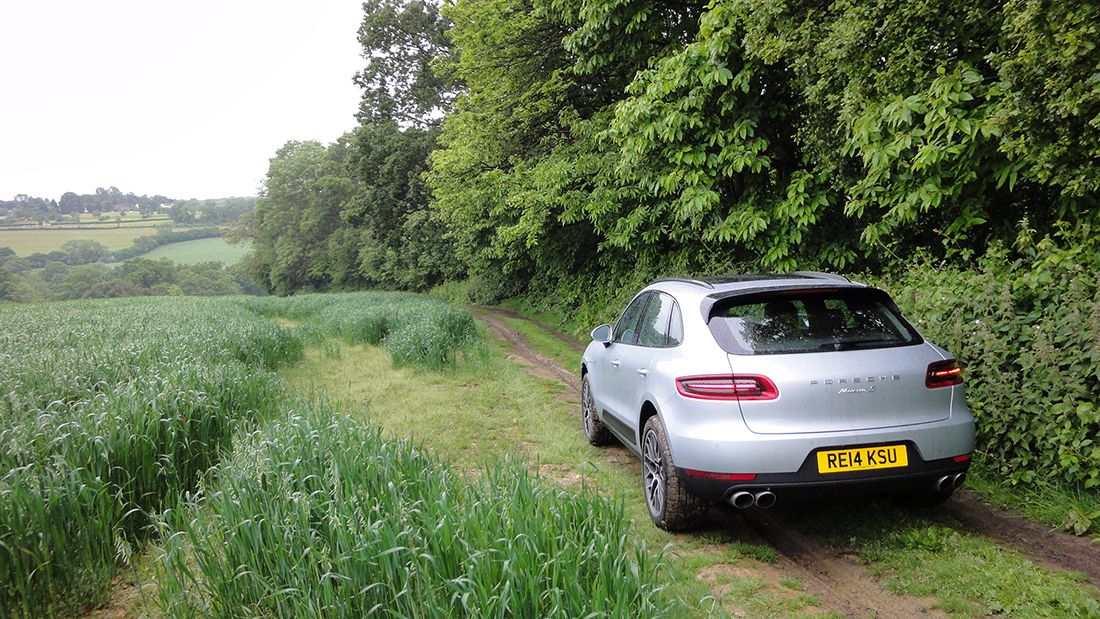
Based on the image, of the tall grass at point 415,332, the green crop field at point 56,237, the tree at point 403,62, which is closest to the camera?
the tall grass at point 415,332

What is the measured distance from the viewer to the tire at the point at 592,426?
620cm

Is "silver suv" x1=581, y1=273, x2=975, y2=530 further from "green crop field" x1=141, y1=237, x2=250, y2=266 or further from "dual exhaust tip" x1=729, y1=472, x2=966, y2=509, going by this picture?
"green crop field" x1=141, y1=237, x2=250, y2=266

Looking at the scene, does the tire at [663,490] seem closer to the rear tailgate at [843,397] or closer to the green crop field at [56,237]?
the rear tailgate at [843,397]

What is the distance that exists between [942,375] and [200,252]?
9719 cm

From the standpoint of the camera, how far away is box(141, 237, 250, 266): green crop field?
76188mm

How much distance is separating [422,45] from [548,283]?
67.1 feet

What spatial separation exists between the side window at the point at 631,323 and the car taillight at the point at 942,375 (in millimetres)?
2178

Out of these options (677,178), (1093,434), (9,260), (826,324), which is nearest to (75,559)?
(826,324)

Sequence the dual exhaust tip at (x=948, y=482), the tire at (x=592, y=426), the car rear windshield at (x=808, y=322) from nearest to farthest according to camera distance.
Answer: the dual exhaust tip at (x=948, y=482) → the car rear windshield at (x=808, y=322) → the tire at (x=592, y=426)

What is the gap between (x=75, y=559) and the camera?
3.19 metres

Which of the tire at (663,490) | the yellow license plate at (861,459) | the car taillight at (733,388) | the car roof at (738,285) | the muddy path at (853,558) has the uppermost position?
the car roof at (738,285)

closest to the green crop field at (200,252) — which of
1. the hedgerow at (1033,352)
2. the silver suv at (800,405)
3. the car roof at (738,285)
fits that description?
the car roof at (738,285)

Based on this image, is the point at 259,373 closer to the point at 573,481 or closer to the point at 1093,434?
the point at 573,481

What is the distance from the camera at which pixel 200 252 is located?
8562 cm
